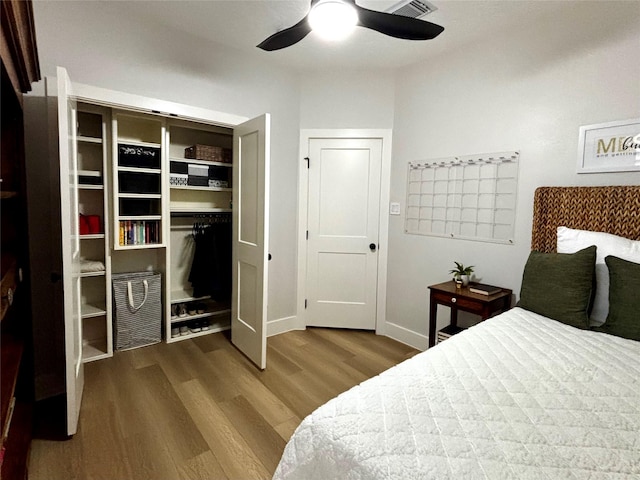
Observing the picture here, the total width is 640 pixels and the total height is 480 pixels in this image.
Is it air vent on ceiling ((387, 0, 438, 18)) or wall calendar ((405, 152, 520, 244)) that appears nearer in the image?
air vent on ceiling ((387, 0, 438, 18))

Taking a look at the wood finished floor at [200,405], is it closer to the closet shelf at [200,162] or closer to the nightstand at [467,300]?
the nightstand at [467,300]

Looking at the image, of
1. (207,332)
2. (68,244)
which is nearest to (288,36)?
(68,244)

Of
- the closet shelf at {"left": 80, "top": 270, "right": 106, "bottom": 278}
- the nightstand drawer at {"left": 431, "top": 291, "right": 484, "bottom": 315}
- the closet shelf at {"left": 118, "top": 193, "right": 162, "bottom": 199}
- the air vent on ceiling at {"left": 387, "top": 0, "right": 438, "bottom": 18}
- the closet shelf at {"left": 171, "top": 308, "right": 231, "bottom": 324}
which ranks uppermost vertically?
the air vent on ceiling at {"left": 387, "top": 0, "right": 438, "bottom": 18}

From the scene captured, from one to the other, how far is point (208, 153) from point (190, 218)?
665 millimetres

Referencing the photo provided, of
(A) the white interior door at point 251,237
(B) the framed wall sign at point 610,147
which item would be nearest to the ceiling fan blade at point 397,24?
(A) the white interior door at point 251,237

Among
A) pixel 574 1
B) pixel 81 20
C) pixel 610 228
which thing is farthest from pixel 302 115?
pixel 610 228

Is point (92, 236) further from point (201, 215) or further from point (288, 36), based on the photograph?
point (288, 36)

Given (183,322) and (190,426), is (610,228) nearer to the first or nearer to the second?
(190,426)

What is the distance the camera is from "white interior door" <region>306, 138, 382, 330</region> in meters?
3.36

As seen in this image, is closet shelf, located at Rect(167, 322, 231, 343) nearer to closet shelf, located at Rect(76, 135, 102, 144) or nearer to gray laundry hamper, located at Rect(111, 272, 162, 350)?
gray laundry hamper, located at Rect(111, 272, 162, 350)

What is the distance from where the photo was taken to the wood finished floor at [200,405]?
166 centimetres

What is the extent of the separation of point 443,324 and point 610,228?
4.74 ft

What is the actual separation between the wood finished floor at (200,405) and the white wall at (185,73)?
0.79 m

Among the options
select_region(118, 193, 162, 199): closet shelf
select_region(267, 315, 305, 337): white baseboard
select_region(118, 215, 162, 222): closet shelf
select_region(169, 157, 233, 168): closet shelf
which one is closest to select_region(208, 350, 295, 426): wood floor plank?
select_region(267, 315, 305, 337): white baseboard
